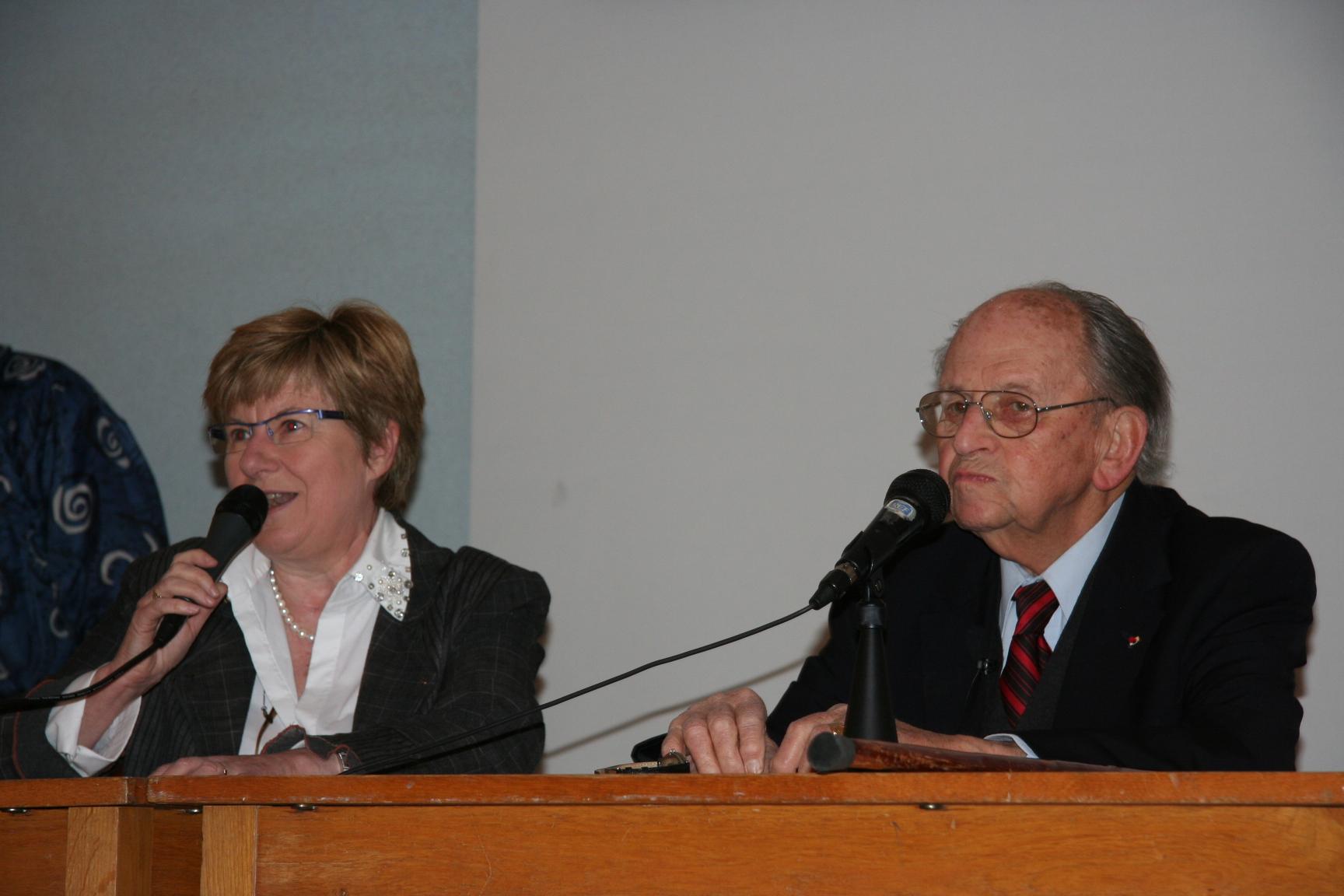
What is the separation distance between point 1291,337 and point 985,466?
907 millimetres

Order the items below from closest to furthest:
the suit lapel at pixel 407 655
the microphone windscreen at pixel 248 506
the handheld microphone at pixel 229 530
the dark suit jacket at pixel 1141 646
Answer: the dark suit jacket at pixel 1141 646, the handheld microphone at pixel 229 530, the microphone windscreen at pixel 248 506, the suit lapel at pixel 407 655

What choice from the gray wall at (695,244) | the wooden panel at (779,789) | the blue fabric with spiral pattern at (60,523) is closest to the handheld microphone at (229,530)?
the wooden panel at (779,789)

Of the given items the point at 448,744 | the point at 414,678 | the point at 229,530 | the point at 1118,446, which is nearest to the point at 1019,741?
the point at 1118,446

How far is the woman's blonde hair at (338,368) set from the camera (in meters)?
2.65

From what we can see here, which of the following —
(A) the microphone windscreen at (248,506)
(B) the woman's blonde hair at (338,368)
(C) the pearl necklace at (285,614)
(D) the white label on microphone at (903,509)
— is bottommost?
(C) the pearl necklace at (285,614)

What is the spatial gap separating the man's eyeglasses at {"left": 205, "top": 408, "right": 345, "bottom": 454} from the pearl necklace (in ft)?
0.91

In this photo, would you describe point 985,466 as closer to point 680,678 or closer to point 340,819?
point 680,678

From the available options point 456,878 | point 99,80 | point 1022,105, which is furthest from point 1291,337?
point 99,80

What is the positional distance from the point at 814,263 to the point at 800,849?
1940mm

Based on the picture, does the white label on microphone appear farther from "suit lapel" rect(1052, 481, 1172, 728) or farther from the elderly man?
"suit lapel" rect(1052, 481, 1172, 728)

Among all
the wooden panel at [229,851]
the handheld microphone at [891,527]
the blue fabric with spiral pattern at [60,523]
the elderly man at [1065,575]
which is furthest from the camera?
the blue fabric with spiral pattern at [60,523]

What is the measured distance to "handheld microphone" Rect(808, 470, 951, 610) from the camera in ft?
5.51

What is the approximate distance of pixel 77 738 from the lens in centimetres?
238

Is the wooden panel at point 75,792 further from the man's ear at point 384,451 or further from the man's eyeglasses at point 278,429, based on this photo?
the man's ear at point 384,451
